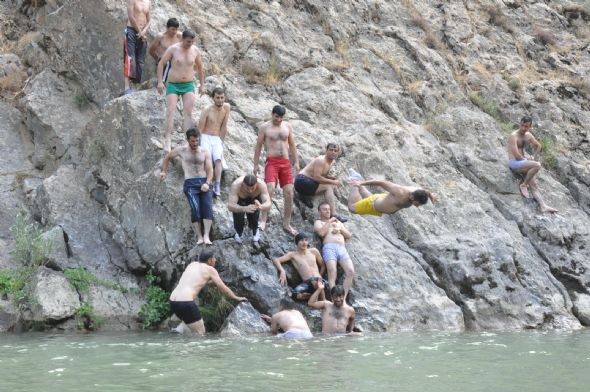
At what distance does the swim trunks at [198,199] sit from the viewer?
11297 millimetres

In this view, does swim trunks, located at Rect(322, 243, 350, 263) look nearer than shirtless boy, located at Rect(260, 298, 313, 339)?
No

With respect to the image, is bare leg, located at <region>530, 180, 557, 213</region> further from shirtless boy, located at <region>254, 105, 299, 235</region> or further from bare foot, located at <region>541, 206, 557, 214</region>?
shirtless boy, located at <region>254, 105, 299, 235</region>

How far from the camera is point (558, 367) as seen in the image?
8055 millimetres

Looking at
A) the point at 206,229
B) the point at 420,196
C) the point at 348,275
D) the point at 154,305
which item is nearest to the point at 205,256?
the point at 206,229

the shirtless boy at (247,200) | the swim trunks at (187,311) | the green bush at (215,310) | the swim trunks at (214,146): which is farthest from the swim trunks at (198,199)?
the swim trunks at (187,311)

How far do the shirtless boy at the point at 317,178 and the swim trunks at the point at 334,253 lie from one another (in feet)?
2.84

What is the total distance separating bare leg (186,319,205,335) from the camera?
1059cm

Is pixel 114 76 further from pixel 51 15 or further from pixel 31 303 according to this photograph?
pixel 31 303

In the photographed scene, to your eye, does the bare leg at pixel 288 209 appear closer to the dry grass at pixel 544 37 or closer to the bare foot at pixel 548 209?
the bare foot at pixel 548 209

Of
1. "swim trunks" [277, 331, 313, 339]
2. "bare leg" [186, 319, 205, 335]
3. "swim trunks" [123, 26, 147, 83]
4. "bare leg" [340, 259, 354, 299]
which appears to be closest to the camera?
"swim trunks" [277, 331, 313, 339]

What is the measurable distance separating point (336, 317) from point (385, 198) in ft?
6.86

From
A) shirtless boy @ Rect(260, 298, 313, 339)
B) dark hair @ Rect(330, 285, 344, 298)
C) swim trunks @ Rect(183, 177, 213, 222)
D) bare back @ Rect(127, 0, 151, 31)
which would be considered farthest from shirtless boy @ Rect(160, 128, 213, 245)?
bare back @ Rect(127, 0, 151, 31)

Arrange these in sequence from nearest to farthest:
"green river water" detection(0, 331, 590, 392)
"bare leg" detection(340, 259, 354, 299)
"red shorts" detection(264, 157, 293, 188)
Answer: "green river water" detection(0, 331, 590, 392)
"bare leg" detection(340, 259, 354, 299)
"red shorts" detection(264, 157, 293, 188)

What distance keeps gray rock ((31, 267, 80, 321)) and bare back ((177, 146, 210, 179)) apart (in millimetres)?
2524
